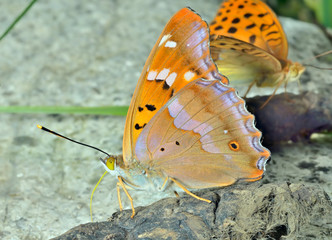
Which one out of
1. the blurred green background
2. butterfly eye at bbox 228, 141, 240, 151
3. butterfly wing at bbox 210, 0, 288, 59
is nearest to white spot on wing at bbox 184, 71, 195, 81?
butterfly eye at bbox 228, 141, 240, 151

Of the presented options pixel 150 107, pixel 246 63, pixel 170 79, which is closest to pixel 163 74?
pixel 170 79

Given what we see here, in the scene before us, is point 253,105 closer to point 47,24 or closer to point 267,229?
point 267,229

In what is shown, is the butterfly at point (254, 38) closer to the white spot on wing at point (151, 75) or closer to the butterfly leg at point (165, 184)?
the white spot on wing at point (151, 75)

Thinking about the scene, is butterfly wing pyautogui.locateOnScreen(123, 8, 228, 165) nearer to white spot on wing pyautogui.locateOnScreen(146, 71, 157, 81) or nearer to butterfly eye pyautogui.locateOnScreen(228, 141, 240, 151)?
white spot on wing pyautogui.locateOnScreen(146, 71, 157, 81)

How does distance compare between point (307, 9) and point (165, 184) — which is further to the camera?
point (307, 9)

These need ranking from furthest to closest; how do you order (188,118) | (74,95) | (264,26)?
(74,95)
(264,26)
(188,118)

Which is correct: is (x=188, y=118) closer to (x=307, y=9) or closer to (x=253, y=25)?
(x=253, y=25)
